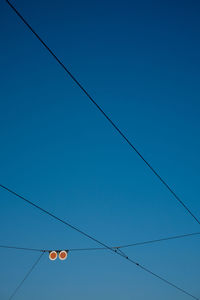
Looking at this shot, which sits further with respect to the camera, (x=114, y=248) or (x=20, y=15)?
(x=114, y=248)

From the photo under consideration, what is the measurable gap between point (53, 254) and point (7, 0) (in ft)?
32.2

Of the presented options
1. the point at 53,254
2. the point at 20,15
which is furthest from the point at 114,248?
the point at 20,15

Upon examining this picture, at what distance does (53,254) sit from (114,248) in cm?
255

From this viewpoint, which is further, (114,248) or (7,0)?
(114,248)

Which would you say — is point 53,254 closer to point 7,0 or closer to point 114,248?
point 114,248

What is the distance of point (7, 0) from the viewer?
4.22 m

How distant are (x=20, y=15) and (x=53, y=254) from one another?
9.60 meters

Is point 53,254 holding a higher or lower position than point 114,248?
lower

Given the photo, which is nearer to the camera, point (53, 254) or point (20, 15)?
point (20, 15)

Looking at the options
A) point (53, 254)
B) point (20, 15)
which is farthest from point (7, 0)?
point (53, 254)

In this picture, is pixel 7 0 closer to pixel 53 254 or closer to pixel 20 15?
pixel 20 15

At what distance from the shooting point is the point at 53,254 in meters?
11.4

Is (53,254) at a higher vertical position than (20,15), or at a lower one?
lower

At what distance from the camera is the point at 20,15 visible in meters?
4.40
